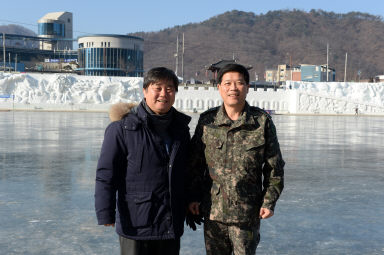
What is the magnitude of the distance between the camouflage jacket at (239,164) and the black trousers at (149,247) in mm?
336

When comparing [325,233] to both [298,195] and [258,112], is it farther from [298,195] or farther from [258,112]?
[258,112]

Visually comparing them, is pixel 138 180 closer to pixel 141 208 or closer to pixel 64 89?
pixel 141 208

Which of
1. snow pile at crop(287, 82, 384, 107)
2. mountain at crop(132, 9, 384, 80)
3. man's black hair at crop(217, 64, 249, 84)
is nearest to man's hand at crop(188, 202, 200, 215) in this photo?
man's black hair at crop(217, 64, 249, 84)

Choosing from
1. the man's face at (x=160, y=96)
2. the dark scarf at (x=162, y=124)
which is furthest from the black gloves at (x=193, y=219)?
the man's face at (x=160, y=96)

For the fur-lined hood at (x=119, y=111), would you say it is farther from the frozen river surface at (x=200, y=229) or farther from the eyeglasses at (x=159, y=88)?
the frozen river surface at (x=200, y=229)

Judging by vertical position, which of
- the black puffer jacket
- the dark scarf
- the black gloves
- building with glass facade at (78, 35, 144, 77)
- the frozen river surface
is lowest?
the frozen river surface

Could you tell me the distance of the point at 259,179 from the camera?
3.02 m

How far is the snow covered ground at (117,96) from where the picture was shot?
4359 cm

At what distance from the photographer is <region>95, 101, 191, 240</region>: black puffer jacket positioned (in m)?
2.73

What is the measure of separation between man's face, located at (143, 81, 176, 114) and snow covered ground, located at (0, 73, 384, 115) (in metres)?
40.5

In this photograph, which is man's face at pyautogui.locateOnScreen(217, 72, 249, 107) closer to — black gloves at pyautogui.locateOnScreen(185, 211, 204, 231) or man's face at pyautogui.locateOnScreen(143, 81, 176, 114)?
man's face at pyautogui.locateOnScreen(143, 81, 176, 114)

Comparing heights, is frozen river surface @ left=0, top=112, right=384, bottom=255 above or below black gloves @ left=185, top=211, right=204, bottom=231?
below

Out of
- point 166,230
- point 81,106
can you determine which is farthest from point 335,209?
point 81,106

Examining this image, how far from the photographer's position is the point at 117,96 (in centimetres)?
4588
